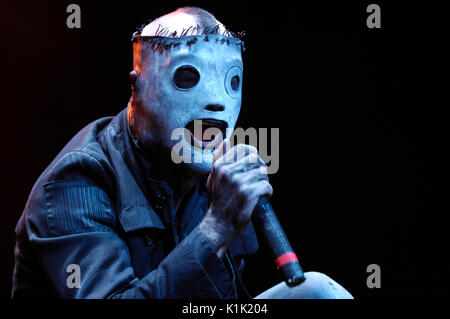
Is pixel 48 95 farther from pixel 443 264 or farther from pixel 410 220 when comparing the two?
pixel 443 264

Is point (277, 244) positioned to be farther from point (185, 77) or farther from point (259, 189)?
point (185, 77)

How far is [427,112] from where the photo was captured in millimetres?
2195

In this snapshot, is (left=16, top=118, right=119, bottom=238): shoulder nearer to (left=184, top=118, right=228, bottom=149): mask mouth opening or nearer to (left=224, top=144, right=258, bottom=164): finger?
(left=184, top=118, right=228, bottom=149): mask mouth opening

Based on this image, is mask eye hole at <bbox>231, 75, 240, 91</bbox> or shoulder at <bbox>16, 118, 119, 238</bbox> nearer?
shoulder at <bbox>16, 118, 119, 238</bbox>

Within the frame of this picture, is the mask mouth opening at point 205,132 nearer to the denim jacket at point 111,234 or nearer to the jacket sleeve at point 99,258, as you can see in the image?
the denim jacket at point 111,234

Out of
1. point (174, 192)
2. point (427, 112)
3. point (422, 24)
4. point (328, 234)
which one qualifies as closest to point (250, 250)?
point (174, 192)

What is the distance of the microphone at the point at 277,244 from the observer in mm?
1300

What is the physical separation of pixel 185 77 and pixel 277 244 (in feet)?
1.66

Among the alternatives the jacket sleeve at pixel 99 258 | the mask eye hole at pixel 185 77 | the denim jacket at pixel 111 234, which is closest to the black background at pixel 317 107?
the denim jacket at pixel 111 234

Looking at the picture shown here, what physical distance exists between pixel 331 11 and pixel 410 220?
801 mm

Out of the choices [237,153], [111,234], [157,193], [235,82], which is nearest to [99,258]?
[111,234]

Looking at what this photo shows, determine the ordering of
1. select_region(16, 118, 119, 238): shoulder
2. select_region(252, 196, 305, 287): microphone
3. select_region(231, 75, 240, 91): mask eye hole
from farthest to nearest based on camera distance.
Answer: select_region(231, 75, 240, 91): mask eye hole < select_region(16, 118, 119, 238): shoulder < select_region(252, 196, 305, 287): microphone

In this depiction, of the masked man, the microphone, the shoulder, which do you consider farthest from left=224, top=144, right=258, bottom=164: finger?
the shoulder

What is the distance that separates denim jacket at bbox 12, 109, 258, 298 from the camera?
4.51 feet
